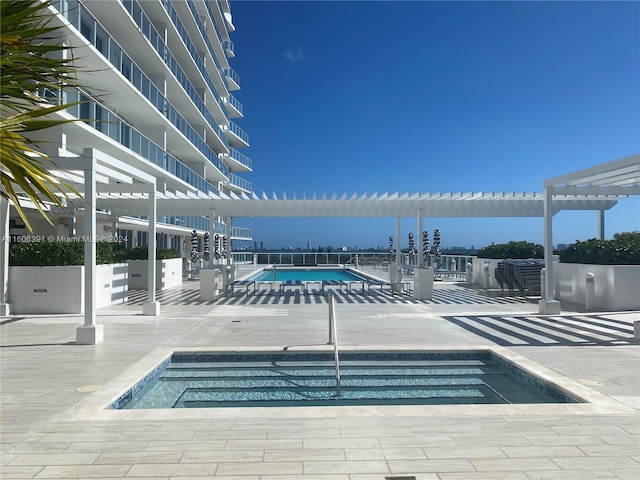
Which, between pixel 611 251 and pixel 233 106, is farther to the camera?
pixel 233 106

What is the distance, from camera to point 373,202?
13.5 m

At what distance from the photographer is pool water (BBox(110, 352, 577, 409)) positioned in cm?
504

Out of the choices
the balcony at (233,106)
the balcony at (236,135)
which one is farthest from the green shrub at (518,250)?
the balcony at (233,106)

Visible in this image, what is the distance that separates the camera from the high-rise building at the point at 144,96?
12.6 m

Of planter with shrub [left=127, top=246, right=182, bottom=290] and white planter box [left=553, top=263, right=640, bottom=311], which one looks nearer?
white planter box [left=553, top=263, right=640, bottom=311]

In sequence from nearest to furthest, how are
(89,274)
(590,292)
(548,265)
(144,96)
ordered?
(89,274), (548,265), (590,292), (144,96)

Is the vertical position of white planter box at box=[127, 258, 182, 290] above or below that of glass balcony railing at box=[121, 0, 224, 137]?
below

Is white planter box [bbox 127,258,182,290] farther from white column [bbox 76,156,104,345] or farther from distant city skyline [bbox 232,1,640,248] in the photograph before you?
white column [bbox 76,156,104,345]

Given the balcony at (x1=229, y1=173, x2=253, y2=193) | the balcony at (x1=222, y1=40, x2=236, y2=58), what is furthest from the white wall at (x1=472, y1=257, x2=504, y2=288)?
the balcony at (x1=222, y1=40, x2=236, y2=58)

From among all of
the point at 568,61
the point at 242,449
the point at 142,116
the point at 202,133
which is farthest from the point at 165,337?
the point at 202,133

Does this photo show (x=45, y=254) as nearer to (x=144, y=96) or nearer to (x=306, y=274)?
(x=144, y=96)

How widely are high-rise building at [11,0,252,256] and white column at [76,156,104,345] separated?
3.12ft

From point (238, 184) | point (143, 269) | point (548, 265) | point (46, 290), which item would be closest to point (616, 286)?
point (548, 265)

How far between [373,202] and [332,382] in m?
8.41
